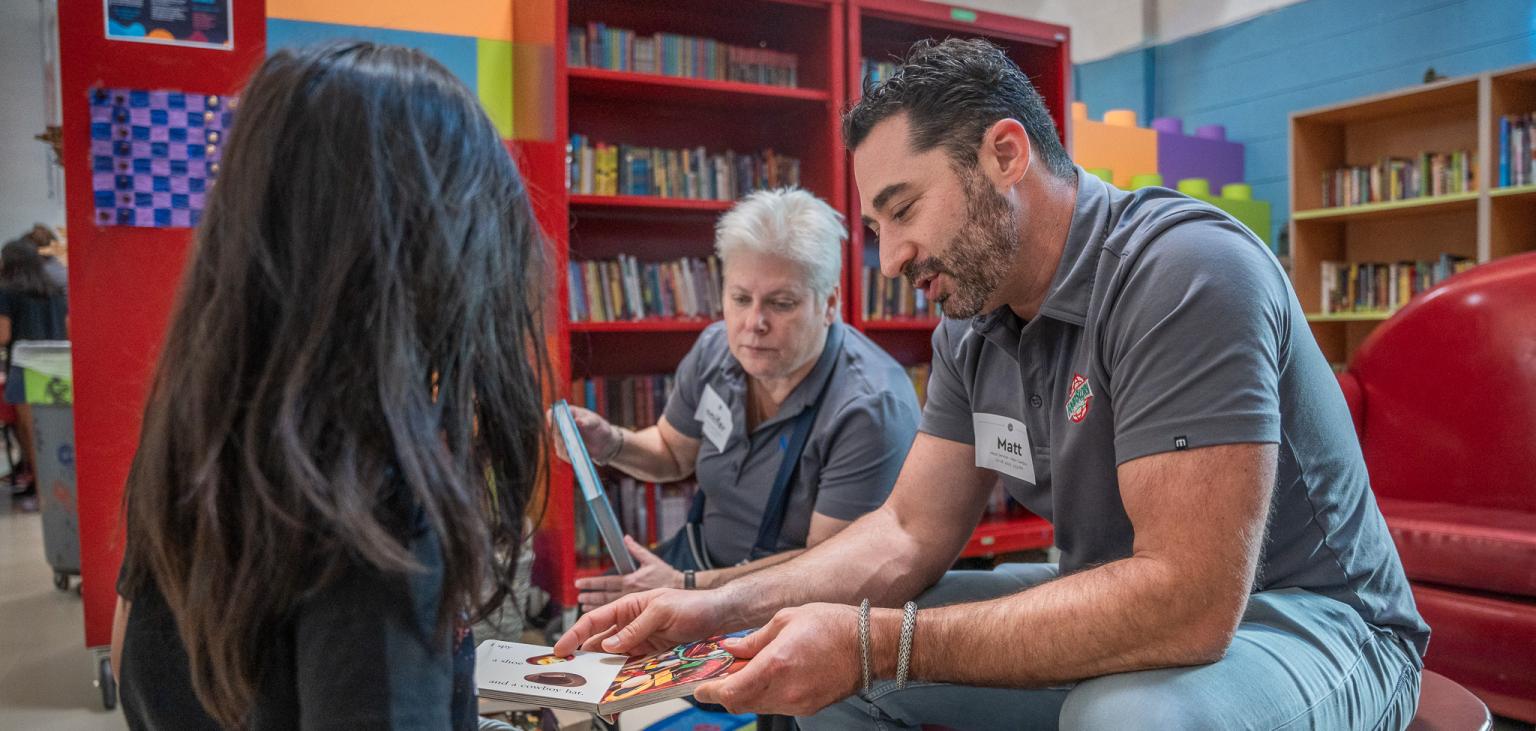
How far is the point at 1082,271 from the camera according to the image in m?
1.28

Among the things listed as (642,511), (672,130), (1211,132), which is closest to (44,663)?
(642,511)

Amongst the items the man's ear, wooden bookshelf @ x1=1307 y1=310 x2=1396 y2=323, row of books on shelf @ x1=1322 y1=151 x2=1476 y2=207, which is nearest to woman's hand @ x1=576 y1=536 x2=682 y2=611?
the man's ear

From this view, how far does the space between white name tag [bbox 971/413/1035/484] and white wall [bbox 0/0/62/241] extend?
706 centimetres

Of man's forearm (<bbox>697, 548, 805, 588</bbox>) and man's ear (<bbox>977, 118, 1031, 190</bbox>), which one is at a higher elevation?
man's ear (<bbox>977, 118, 1031, 190</bbox>)

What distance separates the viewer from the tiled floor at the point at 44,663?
253 cm

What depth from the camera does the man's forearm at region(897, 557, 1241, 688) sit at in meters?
1.02

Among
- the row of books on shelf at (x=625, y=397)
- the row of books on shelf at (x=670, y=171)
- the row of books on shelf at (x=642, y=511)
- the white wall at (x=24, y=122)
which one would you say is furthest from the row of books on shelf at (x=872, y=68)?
the white wall at (x=24, y=122)

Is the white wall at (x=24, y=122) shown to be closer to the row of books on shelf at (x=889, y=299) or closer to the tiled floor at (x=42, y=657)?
the tiled floor at (x=42, y=657)

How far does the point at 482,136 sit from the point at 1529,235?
5.21m

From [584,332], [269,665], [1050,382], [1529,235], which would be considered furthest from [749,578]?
[1529,235]

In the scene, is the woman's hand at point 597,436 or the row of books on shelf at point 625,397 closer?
the woman's hand at point 597,436

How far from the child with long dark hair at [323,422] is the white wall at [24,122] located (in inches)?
278

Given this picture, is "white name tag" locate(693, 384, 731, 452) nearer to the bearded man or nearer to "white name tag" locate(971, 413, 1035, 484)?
the bearded man

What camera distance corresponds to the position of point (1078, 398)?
1272 mm
